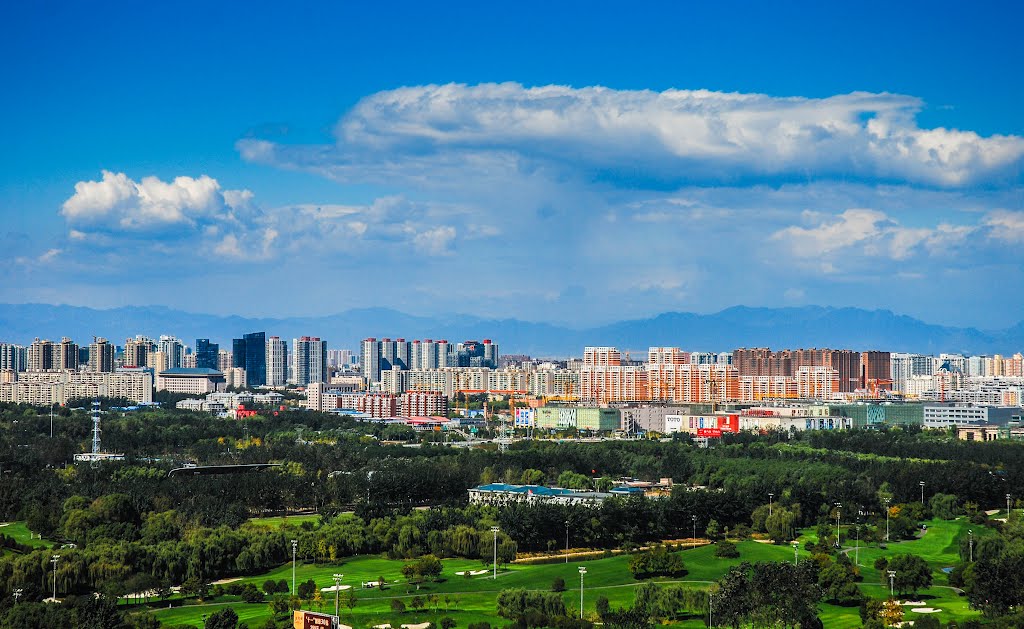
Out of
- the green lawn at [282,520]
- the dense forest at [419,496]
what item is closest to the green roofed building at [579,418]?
the dense forest at [419,496]

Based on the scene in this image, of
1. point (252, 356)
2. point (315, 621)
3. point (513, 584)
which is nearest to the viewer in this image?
point (315, 621)

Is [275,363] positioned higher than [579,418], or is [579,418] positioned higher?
[275,363]

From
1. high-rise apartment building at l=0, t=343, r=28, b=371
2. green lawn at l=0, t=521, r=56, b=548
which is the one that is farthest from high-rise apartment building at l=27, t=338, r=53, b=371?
green lawn at l=0, t=521, r=56, b=548

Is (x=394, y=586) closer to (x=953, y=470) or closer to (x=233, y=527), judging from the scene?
(x=233, y=527)

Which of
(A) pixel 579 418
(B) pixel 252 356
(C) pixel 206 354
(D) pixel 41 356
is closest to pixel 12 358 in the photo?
(D) pixel 41 356

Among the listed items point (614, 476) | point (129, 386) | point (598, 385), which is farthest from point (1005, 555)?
point (129, 386)

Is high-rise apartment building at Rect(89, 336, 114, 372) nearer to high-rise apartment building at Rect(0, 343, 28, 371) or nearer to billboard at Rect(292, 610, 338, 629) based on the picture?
high-rise apartment building at Rect(0, 343, 28, 371)

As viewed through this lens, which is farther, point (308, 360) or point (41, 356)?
point (308, 360)

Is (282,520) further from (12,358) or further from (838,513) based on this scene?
(12,358)
